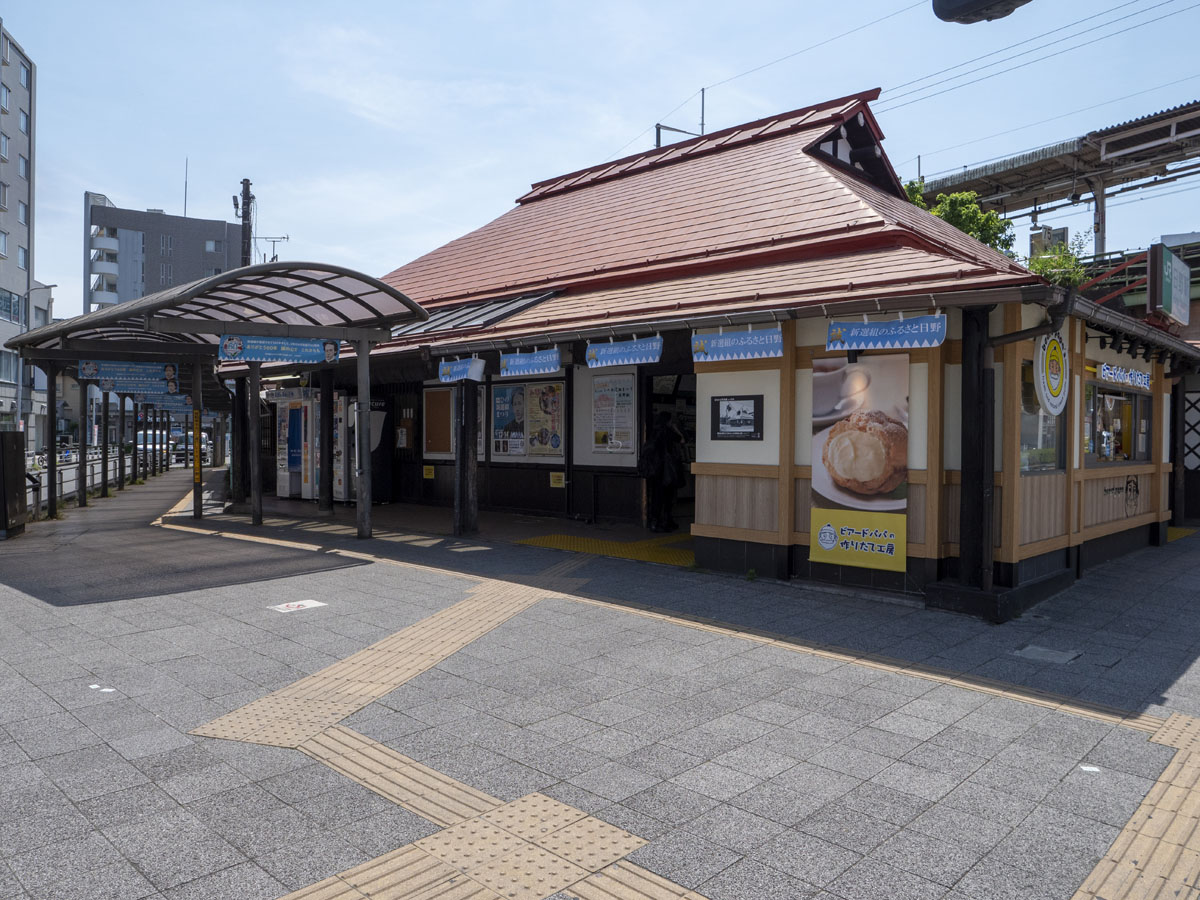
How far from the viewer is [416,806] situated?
12.2ft

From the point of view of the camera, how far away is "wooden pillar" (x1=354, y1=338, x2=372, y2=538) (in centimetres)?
1177

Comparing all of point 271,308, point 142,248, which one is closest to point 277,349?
point 271,308

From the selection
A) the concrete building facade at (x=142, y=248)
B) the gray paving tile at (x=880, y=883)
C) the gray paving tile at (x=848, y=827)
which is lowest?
the gray paving tile at (x=880, y=883)

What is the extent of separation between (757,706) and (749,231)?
26.7ft

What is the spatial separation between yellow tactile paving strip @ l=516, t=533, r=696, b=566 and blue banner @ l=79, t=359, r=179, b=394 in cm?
831

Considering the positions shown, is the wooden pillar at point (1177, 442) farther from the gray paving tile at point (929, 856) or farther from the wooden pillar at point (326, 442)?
the wooden pillar at point (326, 442)

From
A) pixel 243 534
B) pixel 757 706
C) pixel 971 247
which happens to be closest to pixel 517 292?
pixel 243 534

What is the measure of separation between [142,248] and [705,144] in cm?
7201

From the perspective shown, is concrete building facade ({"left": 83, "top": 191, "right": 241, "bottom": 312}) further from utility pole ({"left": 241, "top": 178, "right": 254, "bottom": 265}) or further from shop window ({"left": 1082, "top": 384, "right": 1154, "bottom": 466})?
shop window ({"left": 1082, "top": 384, "right": 1154, "bottom": 466})

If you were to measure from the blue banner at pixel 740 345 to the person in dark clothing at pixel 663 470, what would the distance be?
11.9 ft

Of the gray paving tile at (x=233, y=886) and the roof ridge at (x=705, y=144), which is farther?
the roof ridge at (x=705, y=144)

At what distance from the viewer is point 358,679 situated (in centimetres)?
555

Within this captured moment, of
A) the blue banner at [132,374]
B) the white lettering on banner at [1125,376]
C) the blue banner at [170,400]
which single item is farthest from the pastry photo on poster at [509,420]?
the blue banner at [170,400]

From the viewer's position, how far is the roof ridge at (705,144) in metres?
14.2
